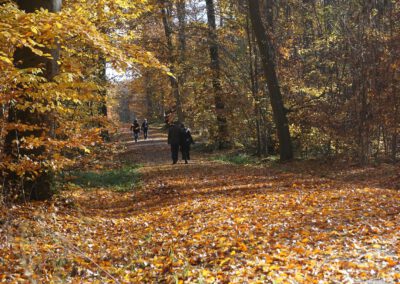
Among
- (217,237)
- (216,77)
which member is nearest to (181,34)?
(216,77)

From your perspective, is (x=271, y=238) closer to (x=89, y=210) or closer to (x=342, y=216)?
(x=342, y=216)

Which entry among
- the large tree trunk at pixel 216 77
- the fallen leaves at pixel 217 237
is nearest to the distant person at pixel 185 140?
the large tree trunk at pixel 216 77

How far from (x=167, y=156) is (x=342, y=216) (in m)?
15.7

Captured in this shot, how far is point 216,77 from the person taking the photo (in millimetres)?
20906

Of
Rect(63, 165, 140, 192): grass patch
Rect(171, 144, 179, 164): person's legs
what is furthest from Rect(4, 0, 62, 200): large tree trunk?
Rect(171, 144, 179, 164): person's legs

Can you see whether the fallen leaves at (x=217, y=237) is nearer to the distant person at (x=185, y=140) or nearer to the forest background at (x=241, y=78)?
the forest background at (x=241, y=78)

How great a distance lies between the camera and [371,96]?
14.2 m

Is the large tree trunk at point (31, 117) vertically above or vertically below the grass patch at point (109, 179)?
above

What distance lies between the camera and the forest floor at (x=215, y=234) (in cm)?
530

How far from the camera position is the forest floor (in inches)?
209

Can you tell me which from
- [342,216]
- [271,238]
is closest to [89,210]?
[271,238]

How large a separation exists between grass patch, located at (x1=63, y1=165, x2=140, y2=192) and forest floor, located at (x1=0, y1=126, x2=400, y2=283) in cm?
132

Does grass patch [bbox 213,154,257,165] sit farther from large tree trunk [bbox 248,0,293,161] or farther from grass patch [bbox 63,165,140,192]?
grass patch [bbox 63,165,140,192]

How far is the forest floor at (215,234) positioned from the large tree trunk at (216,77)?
323 inches
